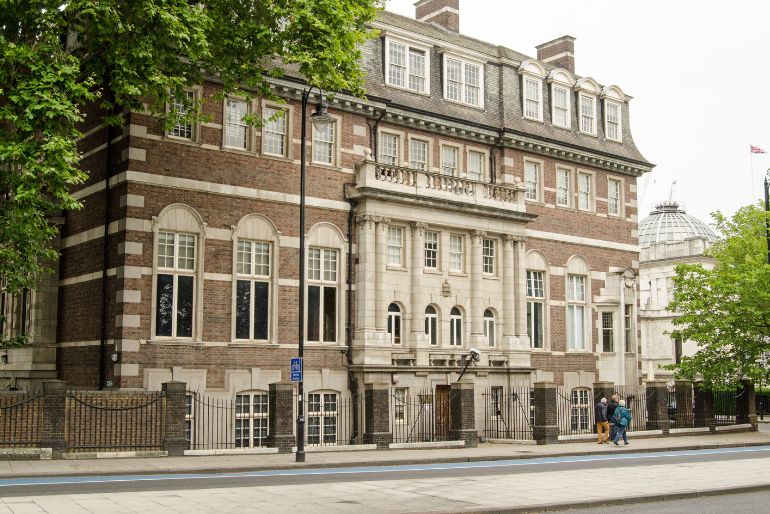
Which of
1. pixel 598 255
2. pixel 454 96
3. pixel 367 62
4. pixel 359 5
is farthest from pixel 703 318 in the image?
pixel 359 5

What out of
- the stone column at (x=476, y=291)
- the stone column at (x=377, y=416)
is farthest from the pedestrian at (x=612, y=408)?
the stone column at (x=377, y=416)

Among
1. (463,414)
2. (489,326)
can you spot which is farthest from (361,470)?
(489,326)

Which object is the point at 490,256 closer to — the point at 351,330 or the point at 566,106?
the point at 351,330

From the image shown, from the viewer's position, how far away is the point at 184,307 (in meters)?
28.1

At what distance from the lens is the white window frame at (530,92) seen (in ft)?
127

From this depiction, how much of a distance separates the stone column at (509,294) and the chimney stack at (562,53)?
40.5 ft

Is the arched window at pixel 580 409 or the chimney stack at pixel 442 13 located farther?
the chimney stack at pixel 442 13

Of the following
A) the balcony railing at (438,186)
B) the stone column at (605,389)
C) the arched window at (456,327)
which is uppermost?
the balcony railing at (438,186)

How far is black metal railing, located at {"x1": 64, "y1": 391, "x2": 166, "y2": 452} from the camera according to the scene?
77.8ft

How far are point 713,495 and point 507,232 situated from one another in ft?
61.8

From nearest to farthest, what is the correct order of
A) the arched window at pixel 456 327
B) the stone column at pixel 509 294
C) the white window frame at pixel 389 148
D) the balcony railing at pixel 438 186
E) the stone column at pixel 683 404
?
the balcony railing at pixel 438 186
the white window frame at pixel 389 148
the arched window at pixel 456 327
the stone column at pixel 509 294
the stone column at pixel 683 404

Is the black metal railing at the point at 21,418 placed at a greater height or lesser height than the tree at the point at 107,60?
lesser

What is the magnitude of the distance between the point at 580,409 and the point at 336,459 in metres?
17.2

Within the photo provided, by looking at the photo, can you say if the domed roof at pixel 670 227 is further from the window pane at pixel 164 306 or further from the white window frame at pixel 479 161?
the window pane at pixel 164 306
